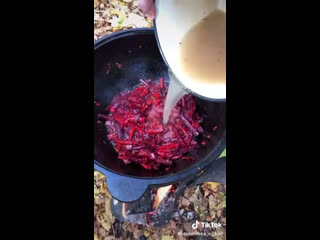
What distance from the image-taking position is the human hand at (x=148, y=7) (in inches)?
57.4

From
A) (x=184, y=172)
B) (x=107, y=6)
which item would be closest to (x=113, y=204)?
(x=184, y=172)

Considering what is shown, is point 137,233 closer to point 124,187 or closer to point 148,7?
point 124,187

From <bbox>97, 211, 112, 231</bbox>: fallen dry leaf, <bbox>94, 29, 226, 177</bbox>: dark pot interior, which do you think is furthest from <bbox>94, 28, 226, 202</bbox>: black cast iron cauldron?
<bbox>97, 211, 112, 231</bbox>: fallen dry leaf

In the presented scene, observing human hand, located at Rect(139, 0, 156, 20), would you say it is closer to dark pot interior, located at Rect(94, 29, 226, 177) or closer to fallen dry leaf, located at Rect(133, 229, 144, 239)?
dark pot interior, located at Rect(94, 29, 226, 177)

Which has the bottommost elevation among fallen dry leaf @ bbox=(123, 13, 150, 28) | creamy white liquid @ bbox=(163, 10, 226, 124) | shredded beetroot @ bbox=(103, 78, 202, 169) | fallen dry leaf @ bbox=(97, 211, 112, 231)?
fallen dry leaf @ bbox=(97, 211, 112, 231)

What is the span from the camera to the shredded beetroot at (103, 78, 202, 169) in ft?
5.51

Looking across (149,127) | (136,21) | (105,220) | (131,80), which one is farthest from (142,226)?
(136,21)

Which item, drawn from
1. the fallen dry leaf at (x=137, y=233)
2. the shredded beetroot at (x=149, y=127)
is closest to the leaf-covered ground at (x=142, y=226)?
the fallen dry leaf at (x=137, y=233)

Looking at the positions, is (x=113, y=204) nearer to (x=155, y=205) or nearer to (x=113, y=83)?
(x=155, y=205)

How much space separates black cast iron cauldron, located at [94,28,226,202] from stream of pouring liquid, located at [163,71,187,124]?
97 mm

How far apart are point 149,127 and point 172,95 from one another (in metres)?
0.20

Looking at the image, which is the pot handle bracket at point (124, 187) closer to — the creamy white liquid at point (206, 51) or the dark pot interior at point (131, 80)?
the dark pot interior at point (131, 80)

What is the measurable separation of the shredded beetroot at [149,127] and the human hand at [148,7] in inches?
14.1

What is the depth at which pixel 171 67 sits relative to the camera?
146 centimetres
